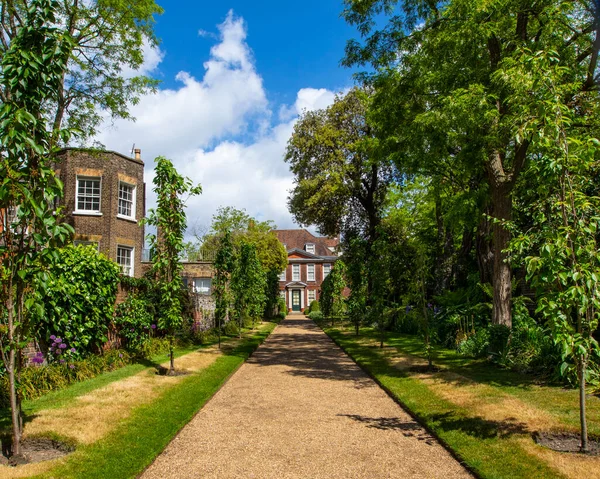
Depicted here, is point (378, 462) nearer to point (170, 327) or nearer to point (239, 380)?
point (239, 380)

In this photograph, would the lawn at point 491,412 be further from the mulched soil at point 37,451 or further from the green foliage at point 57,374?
the green foliage at point 57,374

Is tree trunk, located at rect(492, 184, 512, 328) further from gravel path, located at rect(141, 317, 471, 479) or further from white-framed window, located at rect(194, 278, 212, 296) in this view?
white-framed window, located at rect(194, 278, 212, 296)

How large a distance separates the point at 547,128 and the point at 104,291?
9551 mm

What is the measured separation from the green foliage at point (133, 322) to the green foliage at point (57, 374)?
3.70ft

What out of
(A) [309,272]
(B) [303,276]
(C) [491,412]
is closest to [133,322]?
(C) [491,412]

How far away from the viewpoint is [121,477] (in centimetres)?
491

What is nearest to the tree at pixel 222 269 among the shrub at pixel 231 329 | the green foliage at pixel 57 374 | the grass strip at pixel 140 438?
the shrub at pixel 231 329

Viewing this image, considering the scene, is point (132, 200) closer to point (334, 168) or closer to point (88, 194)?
point (88, 194)

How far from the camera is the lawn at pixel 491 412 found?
5.13 m

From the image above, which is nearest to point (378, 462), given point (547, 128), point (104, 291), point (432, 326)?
point (547, 128)

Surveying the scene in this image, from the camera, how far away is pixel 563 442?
5809 mm

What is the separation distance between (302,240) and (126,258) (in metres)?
45.5

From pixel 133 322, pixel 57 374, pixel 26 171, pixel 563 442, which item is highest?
pixel 26 171

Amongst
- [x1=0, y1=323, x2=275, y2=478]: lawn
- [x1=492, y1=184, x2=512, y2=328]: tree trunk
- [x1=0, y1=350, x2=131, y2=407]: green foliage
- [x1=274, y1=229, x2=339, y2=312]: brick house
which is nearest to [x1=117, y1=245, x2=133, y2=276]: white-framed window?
[x1=0, y1=350, x2=131, y2=407]: green foliage
